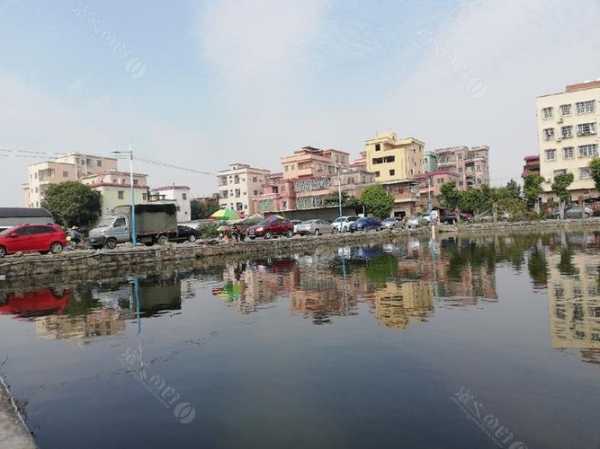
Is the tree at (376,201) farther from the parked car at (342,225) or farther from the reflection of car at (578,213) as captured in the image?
the reflection of car at (578,213)

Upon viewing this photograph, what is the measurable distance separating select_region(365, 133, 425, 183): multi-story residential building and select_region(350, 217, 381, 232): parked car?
29507mm

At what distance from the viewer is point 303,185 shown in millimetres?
72312

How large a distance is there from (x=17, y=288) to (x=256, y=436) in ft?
55.2

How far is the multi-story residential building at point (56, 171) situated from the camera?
82000 millimetres

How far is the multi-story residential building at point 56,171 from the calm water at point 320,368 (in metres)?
77.0

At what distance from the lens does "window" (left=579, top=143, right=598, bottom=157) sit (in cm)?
5944

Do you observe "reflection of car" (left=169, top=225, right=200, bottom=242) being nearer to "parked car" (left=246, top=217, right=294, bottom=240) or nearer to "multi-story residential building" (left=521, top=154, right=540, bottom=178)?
"parked car" (left=246, top=217, right=294, bottom=240)

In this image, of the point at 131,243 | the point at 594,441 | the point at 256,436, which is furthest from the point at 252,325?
the point at 131,243

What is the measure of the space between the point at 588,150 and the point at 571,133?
299 centimetres

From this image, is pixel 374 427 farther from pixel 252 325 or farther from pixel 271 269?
pixel 271 269

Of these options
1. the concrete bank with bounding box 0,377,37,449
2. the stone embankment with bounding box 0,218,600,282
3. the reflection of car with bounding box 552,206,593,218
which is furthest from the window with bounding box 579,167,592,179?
the concrete bank with bounding box 0,377,37,449

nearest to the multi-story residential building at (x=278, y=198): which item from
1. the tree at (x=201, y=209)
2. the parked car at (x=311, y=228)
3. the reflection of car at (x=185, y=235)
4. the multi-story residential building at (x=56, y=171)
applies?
the tree at (x=201, y=209)

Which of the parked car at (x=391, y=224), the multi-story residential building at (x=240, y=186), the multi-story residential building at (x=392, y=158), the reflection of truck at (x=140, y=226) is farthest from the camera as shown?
the multi-story residential building at (x=240, y=186)

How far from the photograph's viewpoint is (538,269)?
55.0 ft
